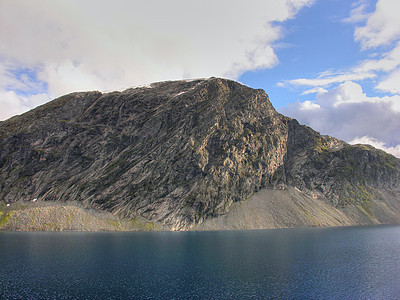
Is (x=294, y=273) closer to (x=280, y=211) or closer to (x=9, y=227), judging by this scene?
(x=280, y=211)

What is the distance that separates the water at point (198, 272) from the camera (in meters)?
49.6

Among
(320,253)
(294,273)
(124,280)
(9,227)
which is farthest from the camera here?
(9,227)

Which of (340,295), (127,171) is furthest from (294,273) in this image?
(127,171)

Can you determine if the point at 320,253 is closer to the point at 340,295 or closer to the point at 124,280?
the point at 340,295

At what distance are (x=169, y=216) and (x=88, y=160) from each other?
76.3m


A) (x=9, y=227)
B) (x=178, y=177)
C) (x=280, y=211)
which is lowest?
(x=9, y=227)

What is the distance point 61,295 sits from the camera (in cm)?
4709

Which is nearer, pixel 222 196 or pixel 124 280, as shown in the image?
pixel 124 280

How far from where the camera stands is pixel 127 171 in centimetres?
18450

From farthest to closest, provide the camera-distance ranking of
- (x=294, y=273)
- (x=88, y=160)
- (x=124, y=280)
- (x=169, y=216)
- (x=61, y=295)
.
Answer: (x=88, y=160)
(x=169, y=216)
(x=294, y=273)
(x=124, y=280)
(x=61, y=295)

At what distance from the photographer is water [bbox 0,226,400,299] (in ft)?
163

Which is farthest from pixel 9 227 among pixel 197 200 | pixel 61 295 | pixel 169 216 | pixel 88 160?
pixel 61 295

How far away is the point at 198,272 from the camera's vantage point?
63250mm

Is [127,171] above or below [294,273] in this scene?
above
